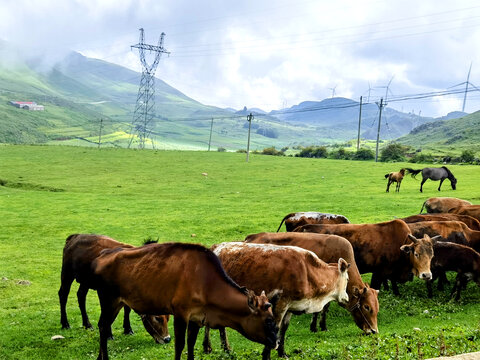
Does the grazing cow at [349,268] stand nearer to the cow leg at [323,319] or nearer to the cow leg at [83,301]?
the cow leg at [323,319]

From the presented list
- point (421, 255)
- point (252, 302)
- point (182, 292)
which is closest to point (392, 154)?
point (421, 255)

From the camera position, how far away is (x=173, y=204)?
3706 cm

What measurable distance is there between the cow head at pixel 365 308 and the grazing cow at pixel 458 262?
14.2 feet

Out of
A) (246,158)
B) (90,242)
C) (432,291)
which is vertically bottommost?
(432,291)

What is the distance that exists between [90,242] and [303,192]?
3192 centimetres

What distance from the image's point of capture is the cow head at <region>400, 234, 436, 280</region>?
13328mm

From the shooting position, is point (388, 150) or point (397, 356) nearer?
point (397, 356)

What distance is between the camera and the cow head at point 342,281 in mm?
10586

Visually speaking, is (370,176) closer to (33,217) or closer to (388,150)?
(388,150)

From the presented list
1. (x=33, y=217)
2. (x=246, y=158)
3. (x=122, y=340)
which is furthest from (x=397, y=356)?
(x=246, y=158)

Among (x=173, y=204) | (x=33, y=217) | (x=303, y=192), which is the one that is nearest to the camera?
(x=33, y=217)

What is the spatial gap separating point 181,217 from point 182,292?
22734 mm

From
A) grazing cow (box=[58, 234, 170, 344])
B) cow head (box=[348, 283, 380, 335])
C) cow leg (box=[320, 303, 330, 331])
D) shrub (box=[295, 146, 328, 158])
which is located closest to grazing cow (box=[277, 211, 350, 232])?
cow leg (box=[320, 303, 330, 331])

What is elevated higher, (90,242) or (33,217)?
(90,242)
